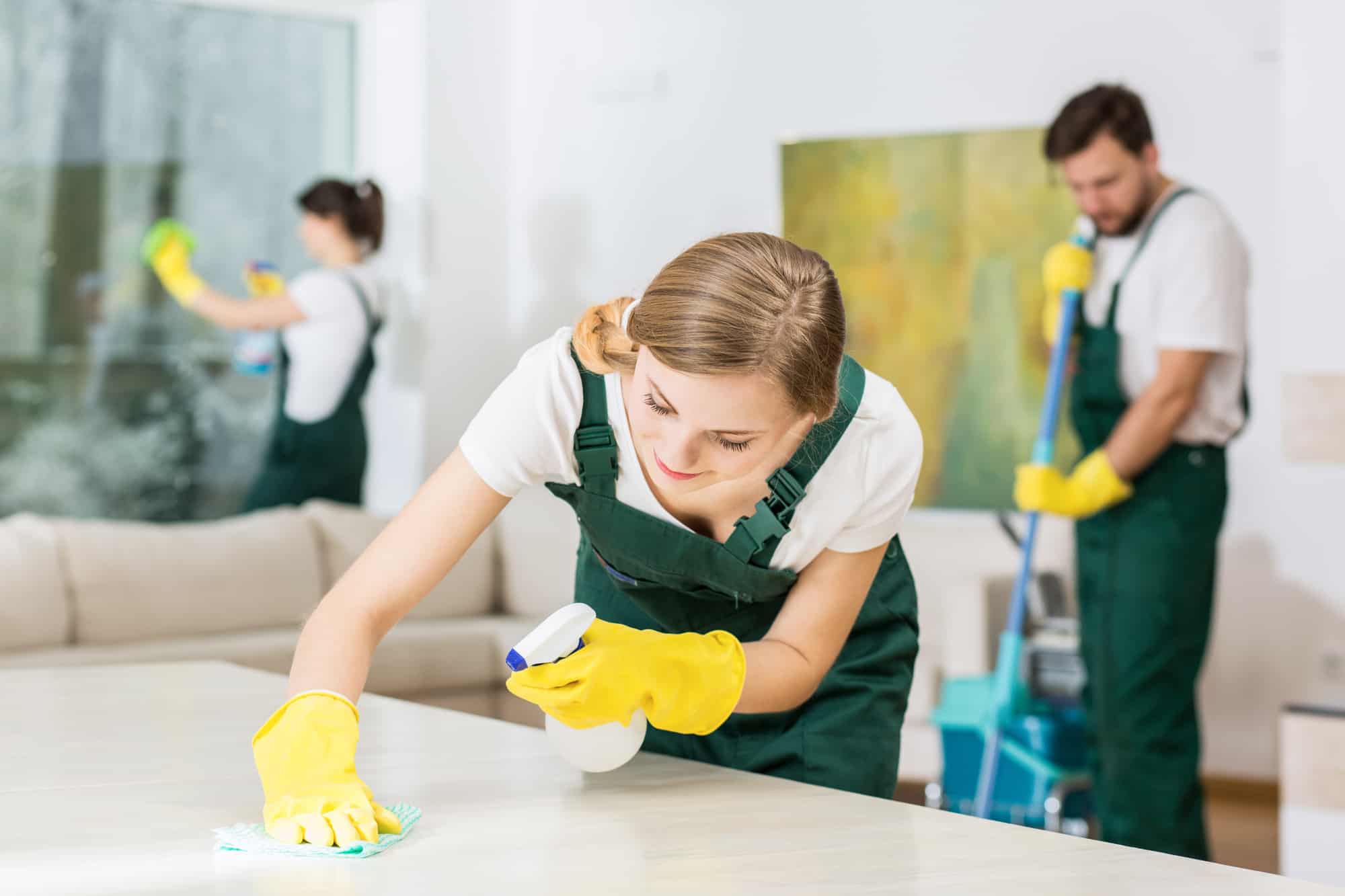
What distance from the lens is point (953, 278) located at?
4.83m

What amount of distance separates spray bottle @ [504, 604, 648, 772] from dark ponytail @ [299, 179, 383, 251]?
3.58 metres

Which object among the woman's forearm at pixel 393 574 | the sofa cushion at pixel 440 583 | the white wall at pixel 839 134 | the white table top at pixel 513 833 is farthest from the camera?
the sofa cushion at pixel 440 583

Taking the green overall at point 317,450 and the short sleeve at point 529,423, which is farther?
the green overall at point 317,450

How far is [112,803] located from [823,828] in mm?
579

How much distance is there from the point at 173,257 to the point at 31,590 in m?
1.72

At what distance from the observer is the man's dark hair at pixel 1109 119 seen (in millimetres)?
2986

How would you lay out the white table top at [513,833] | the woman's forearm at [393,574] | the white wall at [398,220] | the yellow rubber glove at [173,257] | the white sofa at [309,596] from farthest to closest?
the white wall at [398,220]
the yellow rubber glove at [173,257]
the white sofa at [309,596]
the woman's forearm at [393,574]
the white table top at [513,833]

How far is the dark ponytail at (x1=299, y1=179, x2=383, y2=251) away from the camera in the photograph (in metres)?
4.68

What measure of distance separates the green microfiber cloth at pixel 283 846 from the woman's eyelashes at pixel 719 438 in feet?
1.34

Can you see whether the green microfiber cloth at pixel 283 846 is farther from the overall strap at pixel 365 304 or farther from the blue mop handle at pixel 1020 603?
the overall strap at pixel 365 304

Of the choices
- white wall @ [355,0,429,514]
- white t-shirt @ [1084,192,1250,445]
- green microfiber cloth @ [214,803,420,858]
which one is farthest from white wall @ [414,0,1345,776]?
green microfiber cloth @ [214,803,420,858]

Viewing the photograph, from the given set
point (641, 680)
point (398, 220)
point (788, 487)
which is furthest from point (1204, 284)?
point (398, 220)

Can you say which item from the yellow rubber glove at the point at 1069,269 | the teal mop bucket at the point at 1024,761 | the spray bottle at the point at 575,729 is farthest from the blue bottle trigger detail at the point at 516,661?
the teal mop bucket at the point at 1024,761

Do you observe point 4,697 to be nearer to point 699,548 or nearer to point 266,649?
point 699,548
